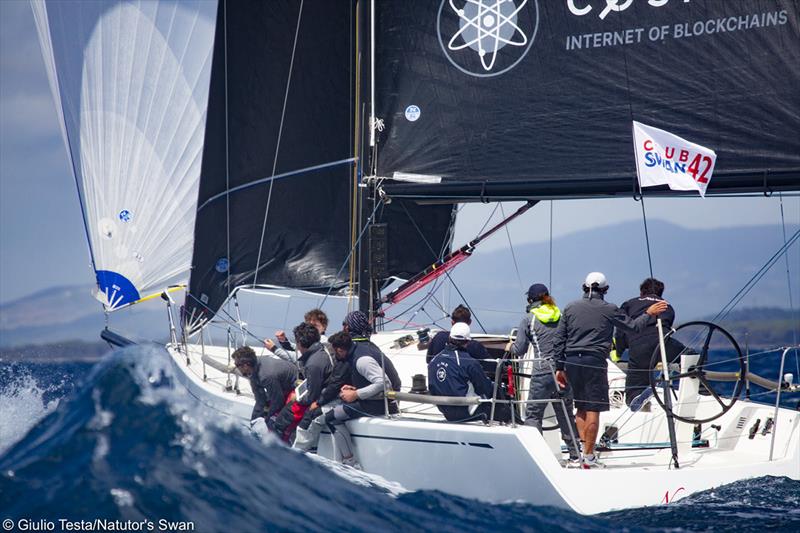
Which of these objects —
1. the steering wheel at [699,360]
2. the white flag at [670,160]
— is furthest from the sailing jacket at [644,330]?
the white flag at [670,160]

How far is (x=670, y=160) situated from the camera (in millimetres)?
8445

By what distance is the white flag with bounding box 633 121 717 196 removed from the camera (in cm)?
837

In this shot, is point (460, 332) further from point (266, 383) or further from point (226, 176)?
point (226, 176)

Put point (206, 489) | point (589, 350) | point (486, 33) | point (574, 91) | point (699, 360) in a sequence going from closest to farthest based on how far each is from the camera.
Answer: point (206, 489) → point (589, 350) → point (699, 360) → point (574, 91) → point (486, 33)

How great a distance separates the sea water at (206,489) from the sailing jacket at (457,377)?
0.80m

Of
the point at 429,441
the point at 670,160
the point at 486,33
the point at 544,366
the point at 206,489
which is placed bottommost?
the point at 206,489

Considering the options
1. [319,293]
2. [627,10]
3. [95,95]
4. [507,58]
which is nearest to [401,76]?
[507,58]

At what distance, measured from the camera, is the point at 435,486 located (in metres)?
7.37

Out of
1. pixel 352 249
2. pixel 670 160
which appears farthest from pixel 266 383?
pixel 670 160

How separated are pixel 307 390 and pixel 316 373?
161mm

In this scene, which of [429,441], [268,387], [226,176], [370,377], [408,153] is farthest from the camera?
[226,176]

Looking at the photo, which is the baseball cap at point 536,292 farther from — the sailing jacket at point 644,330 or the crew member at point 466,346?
the sailing jacket at point 644,330

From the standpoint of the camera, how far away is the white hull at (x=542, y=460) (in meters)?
6.98

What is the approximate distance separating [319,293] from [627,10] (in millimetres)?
4820
